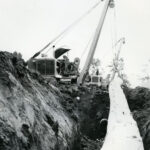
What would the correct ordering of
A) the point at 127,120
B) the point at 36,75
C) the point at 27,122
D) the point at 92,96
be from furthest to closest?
1. the point at 92,96
2. the point at 127,120
3. the point at 36,75
4. the point at 27,122

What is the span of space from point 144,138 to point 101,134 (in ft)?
15.3

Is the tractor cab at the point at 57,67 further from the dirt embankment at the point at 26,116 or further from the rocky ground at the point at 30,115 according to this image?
the dirt embankment at the point at 26,116

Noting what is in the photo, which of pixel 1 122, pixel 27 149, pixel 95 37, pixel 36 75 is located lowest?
pixel 27 149

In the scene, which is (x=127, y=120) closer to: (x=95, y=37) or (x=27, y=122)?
(x=95, y=37)

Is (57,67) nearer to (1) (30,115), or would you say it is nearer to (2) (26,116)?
(1) (30,115)

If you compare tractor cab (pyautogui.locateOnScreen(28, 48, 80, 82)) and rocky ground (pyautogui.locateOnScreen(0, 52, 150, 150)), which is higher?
tractor cab (pyautogui.locateOnScreen(28, 48, 80, 82))

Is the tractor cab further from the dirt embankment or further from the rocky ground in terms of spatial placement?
the dirt embankment

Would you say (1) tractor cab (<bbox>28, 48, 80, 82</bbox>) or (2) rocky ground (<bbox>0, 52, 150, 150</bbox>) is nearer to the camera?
(2) rocky ground (<bbox>0, 52, 150, 150</bbox>)

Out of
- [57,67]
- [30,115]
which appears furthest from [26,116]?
[57,67]

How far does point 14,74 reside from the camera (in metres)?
8.14

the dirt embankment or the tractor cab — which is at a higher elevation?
the tractor cab

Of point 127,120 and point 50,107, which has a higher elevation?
point 50,107

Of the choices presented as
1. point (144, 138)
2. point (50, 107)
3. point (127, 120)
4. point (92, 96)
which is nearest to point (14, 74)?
point (50, 107)

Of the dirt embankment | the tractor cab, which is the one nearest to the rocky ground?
the dirt embankment
